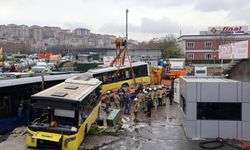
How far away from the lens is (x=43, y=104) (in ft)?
44.9

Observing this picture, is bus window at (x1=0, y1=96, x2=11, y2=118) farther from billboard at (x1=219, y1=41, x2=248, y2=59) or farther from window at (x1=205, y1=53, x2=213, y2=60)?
window at (x1=205, y1=53, x2=213, y2=60)

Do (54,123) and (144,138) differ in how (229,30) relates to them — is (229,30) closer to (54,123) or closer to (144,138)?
(144,138)

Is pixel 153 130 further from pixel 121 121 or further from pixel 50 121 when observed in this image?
pixel 50 121

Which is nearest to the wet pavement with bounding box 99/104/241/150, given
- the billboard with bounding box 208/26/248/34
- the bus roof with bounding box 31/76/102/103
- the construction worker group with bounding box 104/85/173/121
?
the construction worker group with bounding box 104/85/173/121

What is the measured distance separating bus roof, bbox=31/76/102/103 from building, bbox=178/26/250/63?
62.9 meters

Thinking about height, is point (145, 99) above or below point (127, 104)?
above

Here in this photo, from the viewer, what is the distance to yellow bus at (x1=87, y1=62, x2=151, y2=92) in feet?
95.1

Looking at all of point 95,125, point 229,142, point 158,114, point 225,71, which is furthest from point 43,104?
point 225,71

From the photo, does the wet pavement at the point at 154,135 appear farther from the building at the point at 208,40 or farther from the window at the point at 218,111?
the building at the point at 208,40

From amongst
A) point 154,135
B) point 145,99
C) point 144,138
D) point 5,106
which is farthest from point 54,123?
point 145,99

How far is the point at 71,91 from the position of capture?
603 inches

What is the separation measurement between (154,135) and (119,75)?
1389 centimetres

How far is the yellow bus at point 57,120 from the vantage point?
43.0 feet

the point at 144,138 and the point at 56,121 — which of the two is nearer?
the point at 56,121
